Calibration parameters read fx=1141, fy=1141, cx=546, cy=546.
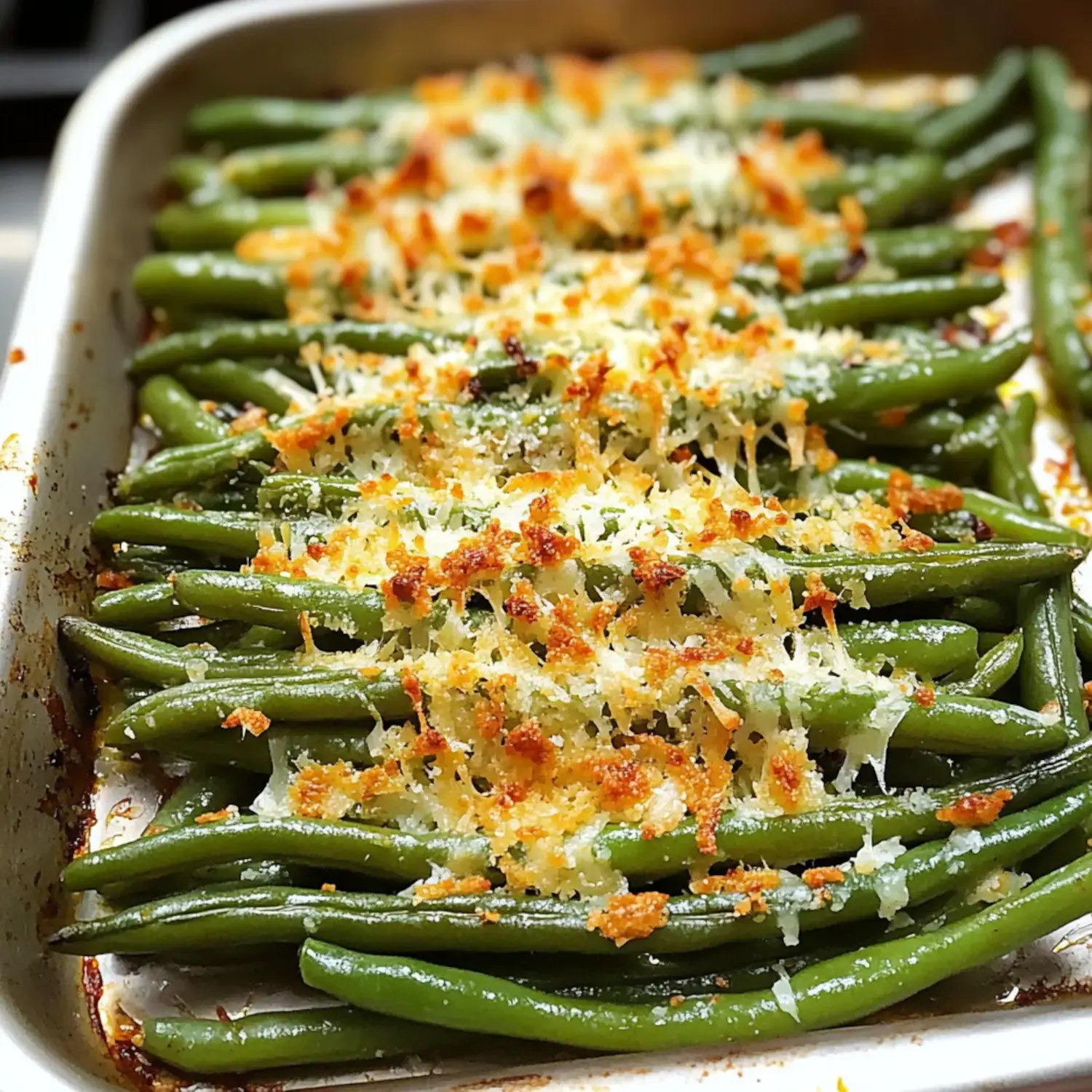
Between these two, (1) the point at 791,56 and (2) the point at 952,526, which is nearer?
(2) the point at 952,526

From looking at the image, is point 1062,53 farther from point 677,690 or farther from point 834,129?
point 677,690

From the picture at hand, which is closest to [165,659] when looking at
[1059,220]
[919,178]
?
[919,178]

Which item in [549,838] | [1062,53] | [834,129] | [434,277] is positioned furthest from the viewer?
[1062,53]

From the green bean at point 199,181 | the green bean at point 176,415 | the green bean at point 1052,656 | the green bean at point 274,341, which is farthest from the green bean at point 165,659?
the green bean at point 199,181

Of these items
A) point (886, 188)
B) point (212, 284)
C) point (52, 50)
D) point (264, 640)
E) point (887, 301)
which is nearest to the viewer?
point (264, 640)

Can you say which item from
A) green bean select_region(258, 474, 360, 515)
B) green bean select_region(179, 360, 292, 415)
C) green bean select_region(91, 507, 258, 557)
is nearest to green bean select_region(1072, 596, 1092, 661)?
green bean select_region(258, 474, 360, 515)

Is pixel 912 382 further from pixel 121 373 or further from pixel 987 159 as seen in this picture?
pixel 121 373

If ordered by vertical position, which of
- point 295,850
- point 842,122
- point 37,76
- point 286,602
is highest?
point 37,76

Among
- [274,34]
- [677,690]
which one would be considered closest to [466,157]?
[274,34]
